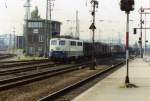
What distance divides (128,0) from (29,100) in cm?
782

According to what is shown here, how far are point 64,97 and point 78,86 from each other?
547 cm

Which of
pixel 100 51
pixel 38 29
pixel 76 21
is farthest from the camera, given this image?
pixel 38 29

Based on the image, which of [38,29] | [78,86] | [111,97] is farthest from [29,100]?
[38,29]

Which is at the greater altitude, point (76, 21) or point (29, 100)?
point (76, 21)

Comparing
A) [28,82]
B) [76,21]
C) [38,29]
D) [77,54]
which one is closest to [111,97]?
[28,82]

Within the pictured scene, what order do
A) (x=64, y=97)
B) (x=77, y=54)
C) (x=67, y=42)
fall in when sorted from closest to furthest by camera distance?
(x=64, y=97) < (x=67, y=42) < (x=77, y=54)

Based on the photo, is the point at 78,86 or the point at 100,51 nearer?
the point at 78,86

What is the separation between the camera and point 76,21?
10906cm

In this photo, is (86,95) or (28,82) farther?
(28,82)

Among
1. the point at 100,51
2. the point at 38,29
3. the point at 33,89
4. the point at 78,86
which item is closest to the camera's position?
the point at 33,89

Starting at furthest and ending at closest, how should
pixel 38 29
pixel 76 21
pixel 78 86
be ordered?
pixel 38 29 → pixel 76 21 → pixel 78 86

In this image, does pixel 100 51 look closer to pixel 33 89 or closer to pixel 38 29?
pixel 38 29

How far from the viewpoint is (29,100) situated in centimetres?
1683

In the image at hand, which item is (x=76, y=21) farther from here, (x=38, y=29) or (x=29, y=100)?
(x=29, y=100)
